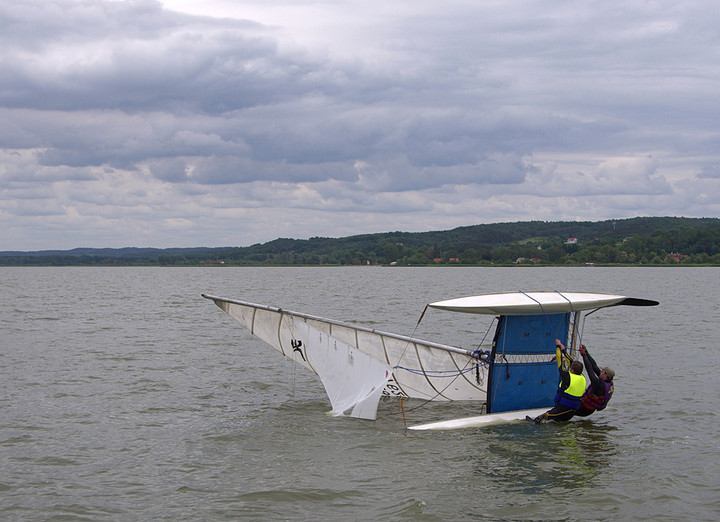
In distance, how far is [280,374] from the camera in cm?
2283

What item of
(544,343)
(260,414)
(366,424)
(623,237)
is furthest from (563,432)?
(623,237)

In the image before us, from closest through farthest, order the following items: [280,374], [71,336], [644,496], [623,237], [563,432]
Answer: [644,496]
[563,432]
[280,374]
[71,336]
[623,237]

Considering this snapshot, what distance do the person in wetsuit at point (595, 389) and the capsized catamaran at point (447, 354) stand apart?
96 centimetres

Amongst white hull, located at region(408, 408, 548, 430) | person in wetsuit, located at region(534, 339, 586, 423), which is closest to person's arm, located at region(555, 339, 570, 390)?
person in wetsuit, located at region(534, 339, 586, 423)

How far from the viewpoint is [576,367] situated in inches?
580

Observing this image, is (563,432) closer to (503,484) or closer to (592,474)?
(592,474)

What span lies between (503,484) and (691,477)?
3.55 m

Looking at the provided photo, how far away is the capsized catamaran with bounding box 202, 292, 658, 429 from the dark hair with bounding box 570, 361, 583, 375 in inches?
33.9

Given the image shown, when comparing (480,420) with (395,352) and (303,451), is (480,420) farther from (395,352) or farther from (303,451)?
(303,451)

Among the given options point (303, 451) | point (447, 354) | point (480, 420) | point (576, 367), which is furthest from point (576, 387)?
point (303, 451)

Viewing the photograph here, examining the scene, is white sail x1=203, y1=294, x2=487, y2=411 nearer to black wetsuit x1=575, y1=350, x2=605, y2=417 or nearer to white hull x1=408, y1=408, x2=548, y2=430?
white hull x1=408, y1=408, x2=548, y2=430

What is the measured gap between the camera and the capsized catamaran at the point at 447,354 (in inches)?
591

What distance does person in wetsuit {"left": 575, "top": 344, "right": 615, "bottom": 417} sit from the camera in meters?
14.6

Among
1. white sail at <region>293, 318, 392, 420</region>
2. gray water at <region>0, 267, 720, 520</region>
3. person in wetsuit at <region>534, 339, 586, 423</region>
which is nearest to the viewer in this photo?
gray water at <region>0, 267, 720, 520</region>
